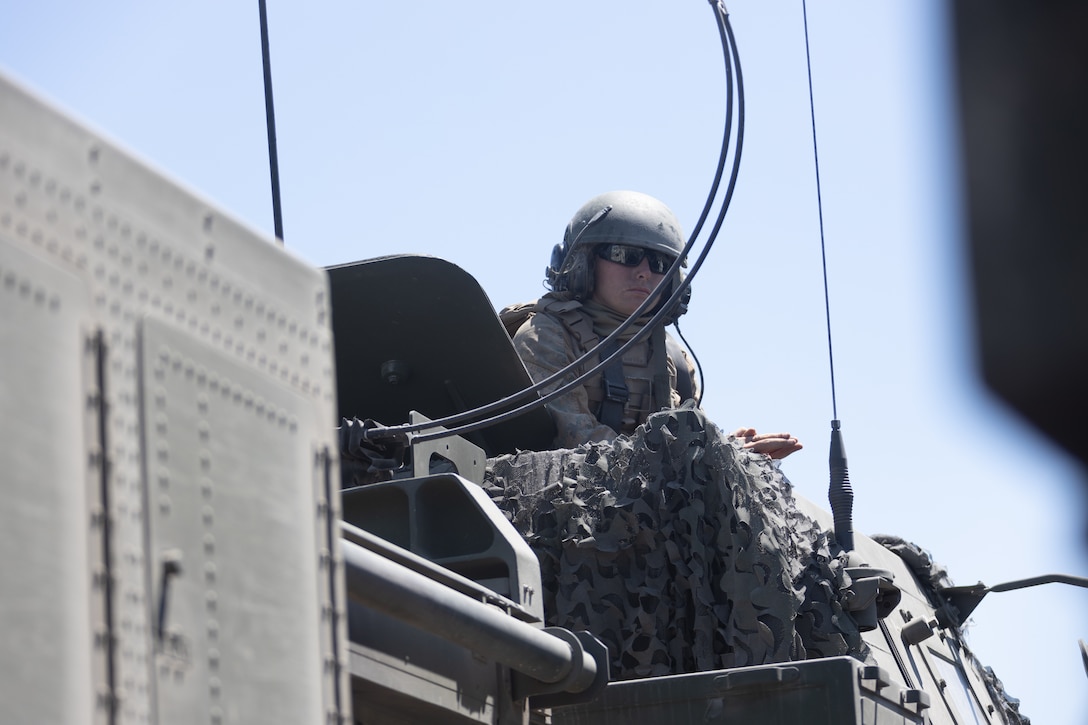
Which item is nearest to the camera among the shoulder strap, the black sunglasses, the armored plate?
the armored plate

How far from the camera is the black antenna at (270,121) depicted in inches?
354

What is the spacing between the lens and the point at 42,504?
118 inches

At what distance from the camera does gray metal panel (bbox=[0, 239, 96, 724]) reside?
2871 mm

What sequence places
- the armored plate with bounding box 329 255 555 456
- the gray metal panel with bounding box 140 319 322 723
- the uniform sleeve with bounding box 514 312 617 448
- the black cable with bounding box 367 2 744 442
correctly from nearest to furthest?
the gray metal panel with bounding box 140 319 322 723 < the black cable with bounding box 367 2 744 442 < the armored plate with bounding box 329 255 555 456 < the uniform sleeve with bounding box 514 312 617 448

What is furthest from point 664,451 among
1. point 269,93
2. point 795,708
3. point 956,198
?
point 956,198

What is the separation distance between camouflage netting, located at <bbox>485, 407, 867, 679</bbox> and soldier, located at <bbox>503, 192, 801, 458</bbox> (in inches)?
38.9

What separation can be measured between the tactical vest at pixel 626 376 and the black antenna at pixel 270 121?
2015 mm

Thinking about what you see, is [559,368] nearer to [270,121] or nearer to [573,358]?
[573,358]

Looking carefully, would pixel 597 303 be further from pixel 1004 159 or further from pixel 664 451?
pixel 1004 159

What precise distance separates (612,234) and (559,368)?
44.1 inches

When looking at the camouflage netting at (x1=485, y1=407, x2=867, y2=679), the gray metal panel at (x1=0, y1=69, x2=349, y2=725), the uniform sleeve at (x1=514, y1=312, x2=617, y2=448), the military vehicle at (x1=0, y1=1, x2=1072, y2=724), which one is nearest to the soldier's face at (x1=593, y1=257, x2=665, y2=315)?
the uniform sleeve at (x1=514, y1=312, x2=617, y2=448)

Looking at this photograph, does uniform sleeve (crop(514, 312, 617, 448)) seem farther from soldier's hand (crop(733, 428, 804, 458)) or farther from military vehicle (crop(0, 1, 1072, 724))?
military vehicle (crop(0, 1, 1072, 724))

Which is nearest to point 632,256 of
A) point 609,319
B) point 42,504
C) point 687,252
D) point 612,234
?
point 612,234

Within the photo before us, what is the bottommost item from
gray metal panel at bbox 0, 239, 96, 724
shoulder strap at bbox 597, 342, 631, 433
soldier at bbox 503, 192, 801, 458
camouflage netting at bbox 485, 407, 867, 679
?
gray metal panel at bbox 0, 239, 96, 724
